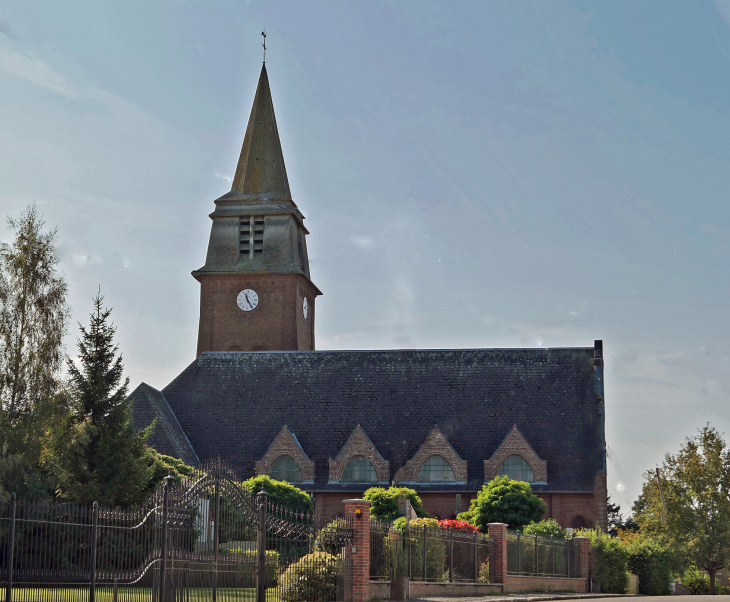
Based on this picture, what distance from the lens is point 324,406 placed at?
50.2m

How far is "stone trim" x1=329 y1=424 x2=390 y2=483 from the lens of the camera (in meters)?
47.5

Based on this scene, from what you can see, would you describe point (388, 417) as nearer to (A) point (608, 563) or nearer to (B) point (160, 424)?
(B) point (160, 424)

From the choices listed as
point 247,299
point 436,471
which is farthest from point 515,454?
point 247,299

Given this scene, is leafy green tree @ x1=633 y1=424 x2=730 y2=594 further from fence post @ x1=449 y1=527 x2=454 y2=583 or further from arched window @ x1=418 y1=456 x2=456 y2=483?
fence post @ x1=449 y1=527 x2=454 y2=583

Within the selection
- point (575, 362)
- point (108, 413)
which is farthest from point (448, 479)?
point (108, 413)

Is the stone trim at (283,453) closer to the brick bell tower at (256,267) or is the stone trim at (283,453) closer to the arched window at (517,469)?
the brick bell tower at (256,267)

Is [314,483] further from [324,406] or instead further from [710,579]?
[710,579]

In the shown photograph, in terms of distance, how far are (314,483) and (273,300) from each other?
43.3ft

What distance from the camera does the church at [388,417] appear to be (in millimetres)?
46625

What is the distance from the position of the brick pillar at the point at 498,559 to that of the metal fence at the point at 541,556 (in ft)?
1.77

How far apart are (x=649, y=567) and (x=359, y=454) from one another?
14063 millimetres

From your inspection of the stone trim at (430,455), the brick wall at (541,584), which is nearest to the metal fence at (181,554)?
the brick wall at (541,584)

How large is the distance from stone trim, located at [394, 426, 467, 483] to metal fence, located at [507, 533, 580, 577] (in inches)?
482

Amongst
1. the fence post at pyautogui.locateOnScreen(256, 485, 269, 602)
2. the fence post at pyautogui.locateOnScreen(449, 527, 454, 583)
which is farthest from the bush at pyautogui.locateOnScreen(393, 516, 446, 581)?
the fence post at pyautogui.locateOnScreen(256, 485, 269, 602)
